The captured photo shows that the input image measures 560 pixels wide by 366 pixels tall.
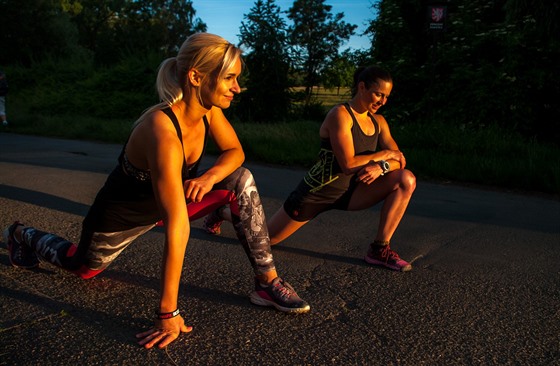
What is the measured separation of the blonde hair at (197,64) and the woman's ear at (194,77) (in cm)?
2

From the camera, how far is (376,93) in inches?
158

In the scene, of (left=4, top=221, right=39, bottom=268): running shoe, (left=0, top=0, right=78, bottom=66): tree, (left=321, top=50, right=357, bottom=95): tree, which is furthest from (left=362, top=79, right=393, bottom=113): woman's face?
(left=0, top=0, right=78, bottom=66): tree

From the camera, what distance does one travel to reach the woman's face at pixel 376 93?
401 cm

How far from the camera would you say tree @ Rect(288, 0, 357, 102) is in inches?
811

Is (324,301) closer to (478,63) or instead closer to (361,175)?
(361,175)

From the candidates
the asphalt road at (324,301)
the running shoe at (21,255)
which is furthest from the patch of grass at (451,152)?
the running shoe at (21,255)

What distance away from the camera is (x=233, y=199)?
3.17m

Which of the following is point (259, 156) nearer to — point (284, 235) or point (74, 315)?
point (284, 235)

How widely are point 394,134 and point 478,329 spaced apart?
833 cm

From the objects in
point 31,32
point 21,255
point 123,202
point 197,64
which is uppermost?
point 31,32

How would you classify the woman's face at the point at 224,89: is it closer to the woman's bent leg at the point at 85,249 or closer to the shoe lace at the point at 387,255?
the woman's bent leg at the point at 85,249

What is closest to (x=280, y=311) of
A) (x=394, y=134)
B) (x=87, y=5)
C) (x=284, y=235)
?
(x=284, y=235)

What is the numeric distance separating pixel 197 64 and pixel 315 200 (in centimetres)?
176

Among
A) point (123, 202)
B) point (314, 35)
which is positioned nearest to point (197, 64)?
point (123, 202)
